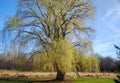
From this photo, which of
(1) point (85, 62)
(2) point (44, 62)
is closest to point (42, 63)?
(2) point (44, 62)

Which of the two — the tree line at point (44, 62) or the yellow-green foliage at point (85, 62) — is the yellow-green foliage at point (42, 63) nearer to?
the tree line at point (44, 62)

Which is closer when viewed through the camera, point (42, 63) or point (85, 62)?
point (42, 63)

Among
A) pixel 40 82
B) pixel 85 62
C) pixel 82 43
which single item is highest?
pixel 82 43

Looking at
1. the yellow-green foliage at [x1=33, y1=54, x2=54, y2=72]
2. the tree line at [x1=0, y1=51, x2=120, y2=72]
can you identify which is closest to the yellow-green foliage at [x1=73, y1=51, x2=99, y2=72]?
the tree line at [x1=0, y1=51, x2=120, y2=72]

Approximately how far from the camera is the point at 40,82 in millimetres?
29578

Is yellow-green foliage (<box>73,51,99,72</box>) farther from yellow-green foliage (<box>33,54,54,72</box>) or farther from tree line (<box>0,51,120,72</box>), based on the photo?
yellow-green foliage (<box>33,54,54,72</box>)

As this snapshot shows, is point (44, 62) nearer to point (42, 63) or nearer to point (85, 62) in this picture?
point (42, 63)

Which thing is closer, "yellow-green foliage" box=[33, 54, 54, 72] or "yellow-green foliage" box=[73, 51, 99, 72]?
"yellow-green foliage" box=[33, 54, 54, 72]

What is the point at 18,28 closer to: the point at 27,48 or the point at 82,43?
the point at 27,48

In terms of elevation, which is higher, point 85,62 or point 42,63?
point 85,62

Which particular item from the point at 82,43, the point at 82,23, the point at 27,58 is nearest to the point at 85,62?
the point at 82,43

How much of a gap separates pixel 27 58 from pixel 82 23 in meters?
8.05

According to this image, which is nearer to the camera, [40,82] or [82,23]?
[40,82]

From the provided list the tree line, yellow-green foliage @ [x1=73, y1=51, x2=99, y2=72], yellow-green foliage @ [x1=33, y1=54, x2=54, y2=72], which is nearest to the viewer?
yellow-green foliage @ [x1=33, y1=54, x2=54, y2=72]
